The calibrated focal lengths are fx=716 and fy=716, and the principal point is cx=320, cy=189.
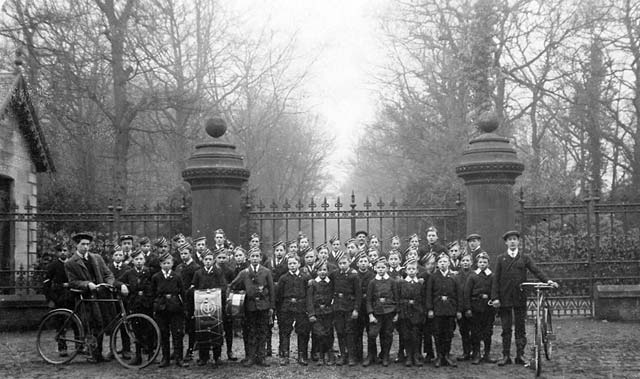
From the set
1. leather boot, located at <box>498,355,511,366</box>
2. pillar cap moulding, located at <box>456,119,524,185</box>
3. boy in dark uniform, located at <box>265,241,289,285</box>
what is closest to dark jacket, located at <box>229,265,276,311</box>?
boy in dark uniform, located at <box>265,241,289,285</box>

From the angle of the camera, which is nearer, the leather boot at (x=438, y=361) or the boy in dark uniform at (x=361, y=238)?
the leather boot at (x=438, y=361)

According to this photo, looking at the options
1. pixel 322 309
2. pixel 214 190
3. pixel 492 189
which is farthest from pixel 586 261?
pixel 214 190

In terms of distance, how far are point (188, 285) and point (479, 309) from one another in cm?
395

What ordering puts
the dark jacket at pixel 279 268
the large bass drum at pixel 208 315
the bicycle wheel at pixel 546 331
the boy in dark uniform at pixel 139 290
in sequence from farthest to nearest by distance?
1. the dark jacket at pixel 279 268
2. the boy in dark uniform at pixel 139 290
3. the large bass drum at pixel 208 315
4. the bicycle wheel at pixel 546 331

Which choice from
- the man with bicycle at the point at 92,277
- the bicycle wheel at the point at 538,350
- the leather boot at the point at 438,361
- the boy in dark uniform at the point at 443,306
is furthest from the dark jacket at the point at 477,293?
the man with bicycle at the point at 92,277

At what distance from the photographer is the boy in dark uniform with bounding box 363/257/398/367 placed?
30.8 feet

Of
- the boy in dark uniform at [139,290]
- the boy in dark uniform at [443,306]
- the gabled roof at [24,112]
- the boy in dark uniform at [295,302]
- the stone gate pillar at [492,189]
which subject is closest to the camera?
the boy in dark uniform at [443,306]

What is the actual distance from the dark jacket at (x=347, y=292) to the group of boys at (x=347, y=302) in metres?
0.01

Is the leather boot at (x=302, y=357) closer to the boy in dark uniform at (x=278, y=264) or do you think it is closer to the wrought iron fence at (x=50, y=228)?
the boy in dark uniform at (x=278, y=264)

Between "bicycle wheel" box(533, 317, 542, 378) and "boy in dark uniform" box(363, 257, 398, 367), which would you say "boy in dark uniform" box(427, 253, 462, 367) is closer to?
"boy in dark uniform" box(363, 257, 398, 367)

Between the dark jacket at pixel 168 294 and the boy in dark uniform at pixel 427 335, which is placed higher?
the dark jacket at pixel 168 294

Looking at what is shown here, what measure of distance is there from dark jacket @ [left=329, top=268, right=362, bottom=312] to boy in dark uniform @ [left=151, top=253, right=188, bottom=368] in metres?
2.07

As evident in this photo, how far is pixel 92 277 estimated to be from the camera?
33.5 ft

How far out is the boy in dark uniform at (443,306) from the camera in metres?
9.43
